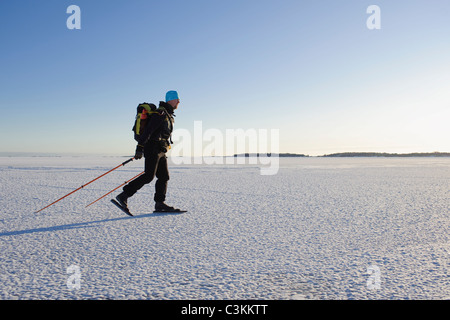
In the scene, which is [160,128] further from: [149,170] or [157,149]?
[149,170]

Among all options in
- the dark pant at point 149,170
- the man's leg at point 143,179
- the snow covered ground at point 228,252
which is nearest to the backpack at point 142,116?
the dark pant at point 149,170

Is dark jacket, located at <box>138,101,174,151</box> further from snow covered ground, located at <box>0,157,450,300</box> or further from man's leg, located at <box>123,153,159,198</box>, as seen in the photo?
snow covered ground, located at <box>0,157,450,300</box>

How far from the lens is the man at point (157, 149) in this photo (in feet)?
14.8

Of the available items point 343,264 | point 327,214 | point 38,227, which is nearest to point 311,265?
point 343,264

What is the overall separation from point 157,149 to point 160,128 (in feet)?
1.06

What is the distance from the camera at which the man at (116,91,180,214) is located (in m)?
4.50

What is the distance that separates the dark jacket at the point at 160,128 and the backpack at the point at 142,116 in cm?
7

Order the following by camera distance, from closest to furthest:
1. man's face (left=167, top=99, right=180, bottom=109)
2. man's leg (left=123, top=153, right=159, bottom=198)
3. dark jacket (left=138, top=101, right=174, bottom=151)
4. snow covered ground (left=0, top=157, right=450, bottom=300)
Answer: snow covered ground (left=0, top=157, right=450, bottom=300)
dark jacket (left=138, top=101, right=174, bottom=151)
man's leg (left=123, top=153, right=159, bottom=198)
man's face (left=167, top=99, right=180, bottom=109)

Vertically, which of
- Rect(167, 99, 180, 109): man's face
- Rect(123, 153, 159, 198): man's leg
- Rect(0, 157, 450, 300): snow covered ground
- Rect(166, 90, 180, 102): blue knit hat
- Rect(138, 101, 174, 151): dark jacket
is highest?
Rect(166, 90, 180, 102): blue knit hat

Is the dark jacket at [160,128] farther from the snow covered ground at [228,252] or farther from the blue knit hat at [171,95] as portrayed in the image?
the snow covered ground at [228,252]

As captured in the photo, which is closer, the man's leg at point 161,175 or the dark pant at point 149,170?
the dark pant at point 149,170

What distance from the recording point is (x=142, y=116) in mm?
4535

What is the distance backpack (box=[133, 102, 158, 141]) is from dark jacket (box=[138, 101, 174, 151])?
0.24 ft

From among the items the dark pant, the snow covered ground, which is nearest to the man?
the dark pant
